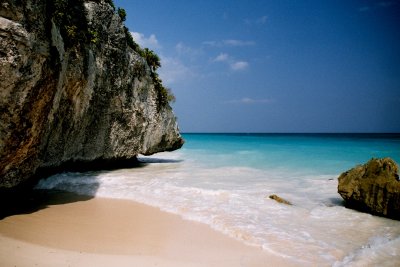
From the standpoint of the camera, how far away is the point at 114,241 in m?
5.41

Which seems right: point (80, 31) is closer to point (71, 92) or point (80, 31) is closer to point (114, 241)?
point (71, 92)

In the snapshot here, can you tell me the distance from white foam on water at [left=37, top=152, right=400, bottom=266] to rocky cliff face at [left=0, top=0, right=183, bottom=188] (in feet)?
6.71

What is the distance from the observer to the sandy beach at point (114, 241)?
180 inches

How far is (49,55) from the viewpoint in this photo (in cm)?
688

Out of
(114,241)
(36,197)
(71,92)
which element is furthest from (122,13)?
(114,241)

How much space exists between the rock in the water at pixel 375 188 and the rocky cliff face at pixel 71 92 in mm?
8868

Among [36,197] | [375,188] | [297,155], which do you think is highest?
[375,188]

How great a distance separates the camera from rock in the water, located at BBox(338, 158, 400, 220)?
7.62 m

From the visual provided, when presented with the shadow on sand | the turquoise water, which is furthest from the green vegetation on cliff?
the turquoise water

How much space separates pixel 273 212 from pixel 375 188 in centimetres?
294

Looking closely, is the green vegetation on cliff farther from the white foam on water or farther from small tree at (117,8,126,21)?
the white foam on water

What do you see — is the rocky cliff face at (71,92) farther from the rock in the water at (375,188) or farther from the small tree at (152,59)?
the rock in the water at (375,188)

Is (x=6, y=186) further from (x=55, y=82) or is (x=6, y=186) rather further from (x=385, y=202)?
(x=385, y=202)

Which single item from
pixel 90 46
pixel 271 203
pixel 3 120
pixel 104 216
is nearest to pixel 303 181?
pixel 271 203
